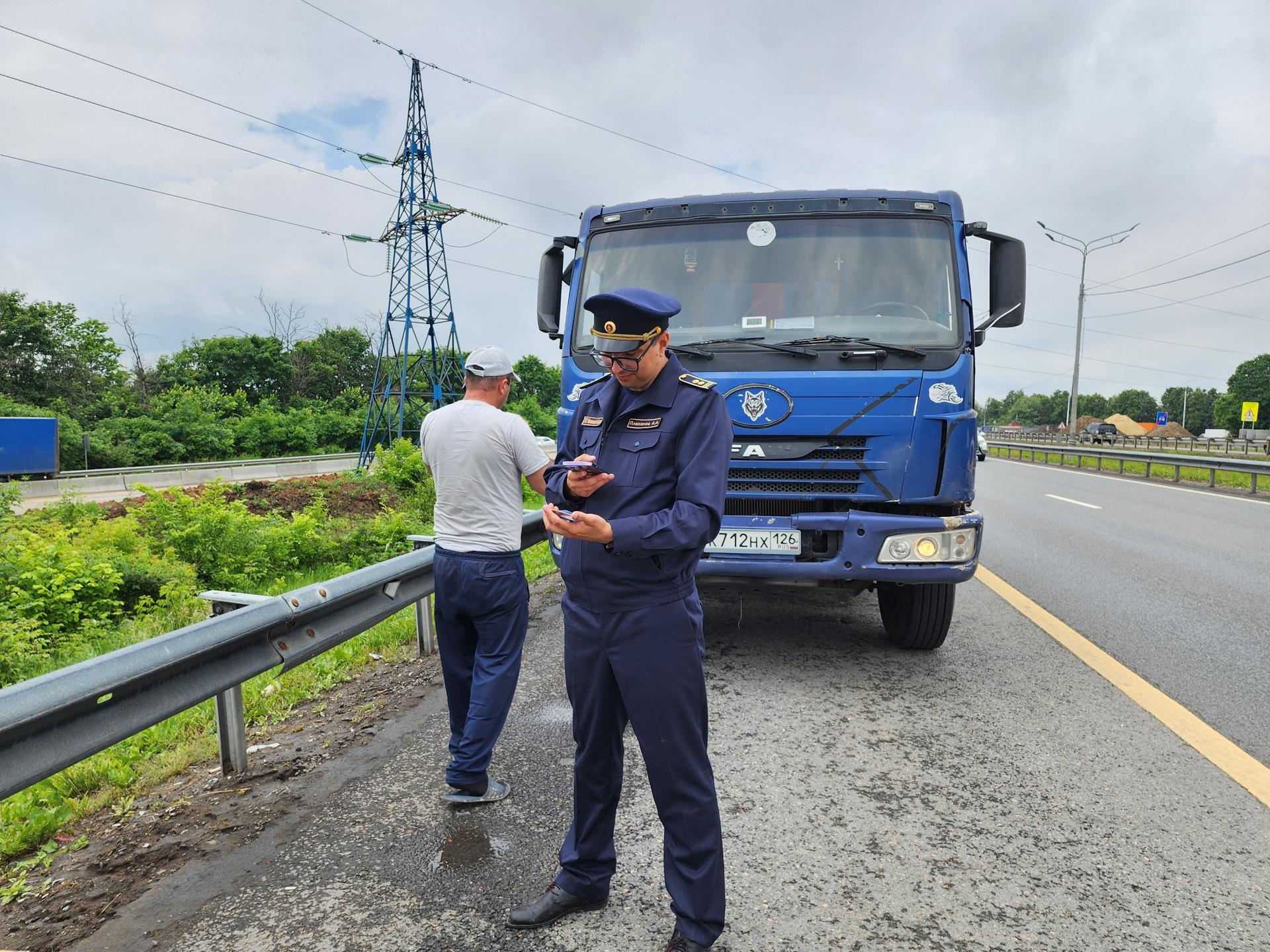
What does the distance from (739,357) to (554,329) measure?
146 cm

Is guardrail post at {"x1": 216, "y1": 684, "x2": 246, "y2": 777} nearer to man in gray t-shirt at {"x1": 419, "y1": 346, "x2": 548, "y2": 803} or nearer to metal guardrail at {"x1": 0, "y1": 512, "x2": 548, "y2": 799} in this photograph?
metal guardrail at {"x1": 0, "y1": 512, "x2": 548, "y2": 799}

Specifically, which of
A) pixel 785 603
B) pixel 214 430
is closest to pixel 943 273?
pixel 785 603

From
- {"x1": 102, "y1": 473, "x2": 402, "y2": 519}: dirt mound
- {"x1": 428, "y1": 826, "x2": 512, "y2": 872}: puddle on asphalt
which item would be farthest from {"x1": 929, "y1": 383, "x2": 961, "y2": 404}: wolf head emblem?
{"x1": 102, "y1": 473, "x2": 402, "y2": 519}: dirt mound

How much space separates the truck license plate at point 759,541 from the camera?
4.57 m

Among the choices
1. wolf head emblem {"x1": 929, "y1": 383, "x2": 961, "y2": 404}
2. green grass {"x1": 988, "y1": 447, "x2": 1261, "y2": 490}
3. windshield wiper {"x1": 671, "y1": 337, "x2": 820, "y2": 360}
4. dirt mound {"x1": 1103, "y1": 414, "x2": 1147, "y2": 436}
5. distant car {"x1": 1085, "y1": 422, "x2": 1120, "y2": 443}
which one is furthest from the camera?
dirt mound {"x1": 1103, "y1": 414, "x2": 1147, "y2": 436}

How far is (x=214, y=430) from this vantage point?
38.2 meters

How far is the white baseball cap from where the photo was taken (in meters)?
3.44

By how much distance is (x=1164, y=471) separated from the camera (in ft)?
72.7

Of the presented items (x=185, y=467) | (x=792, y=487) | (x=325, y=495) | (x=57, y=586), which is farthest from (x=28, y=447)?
(x=792, y=487)

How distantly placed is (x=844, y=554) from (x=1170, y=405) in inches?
6772

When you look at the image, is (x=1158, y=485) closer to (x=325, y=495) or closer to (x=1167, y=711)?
(x=1167, y=711)

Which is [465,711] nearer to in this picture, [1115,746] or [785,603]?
Result: [1115,746]

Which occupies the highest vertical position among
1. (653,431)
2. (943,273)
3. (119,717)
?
(943,273)

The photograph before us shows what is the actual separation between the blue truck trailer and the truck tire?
2646 centimetres
